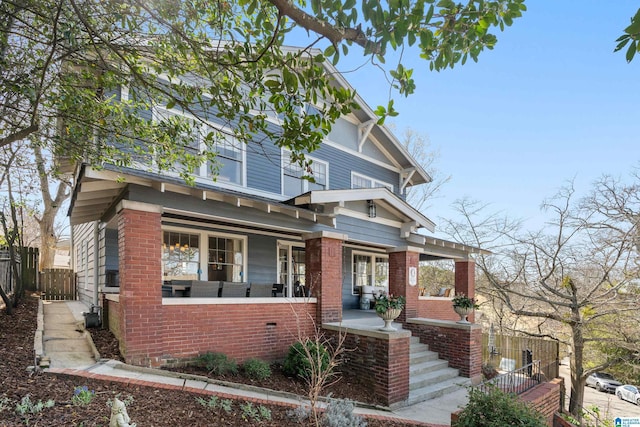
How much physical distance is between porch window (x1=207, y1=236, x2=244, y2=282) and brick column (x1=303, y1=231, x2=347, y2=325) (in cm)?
231

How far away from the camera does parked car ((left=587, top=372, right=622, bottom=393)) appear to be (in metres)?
22.1

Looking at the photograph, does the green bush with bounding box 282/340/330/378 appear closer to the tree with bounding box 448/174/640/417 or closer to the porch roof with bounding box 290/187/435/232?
the porch roof with bounding box 290/187/435/232

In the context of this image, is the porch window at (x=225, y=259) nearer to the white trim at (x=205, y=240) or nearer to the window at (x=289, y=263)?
the white trim at (x=205, y=240)

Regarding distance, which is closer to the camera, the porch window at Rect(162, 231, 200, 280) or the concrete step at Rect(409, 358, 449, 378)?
the concrete step at Rect(409, 358, 449, 378)

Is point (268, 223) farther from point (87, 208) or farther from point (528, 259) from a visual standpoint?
point (528, 259)

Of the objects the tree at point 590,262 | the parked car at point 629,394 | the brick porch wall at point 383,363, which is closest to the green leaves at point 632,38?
the brick porch wall at point 383,363

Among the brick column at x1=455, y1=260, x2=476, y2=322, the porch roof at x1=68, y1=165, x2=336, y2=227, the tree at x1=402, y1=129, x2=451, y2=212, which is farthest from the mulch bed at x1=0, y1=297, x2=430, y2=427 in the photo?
the tree at x1=402, y1=129, x2=451, y2=212

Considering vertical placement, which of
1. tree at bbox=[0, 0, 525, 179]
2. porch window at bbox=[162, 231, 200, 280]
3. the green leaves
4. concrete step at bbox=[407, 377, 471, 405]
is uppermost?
tree at bbox=[0, 0, 525, 179]

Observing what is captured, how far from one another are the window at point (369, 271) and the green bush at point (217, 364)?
8.02 meters

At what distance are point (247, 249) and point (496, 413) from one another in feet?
23.7

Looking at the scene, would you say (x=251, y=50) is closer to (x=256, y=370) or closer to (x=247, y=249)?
(x=256, y=370)

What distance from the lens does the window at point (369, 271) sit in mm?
14430

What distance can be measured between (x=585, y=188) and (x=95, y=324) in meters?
15.9

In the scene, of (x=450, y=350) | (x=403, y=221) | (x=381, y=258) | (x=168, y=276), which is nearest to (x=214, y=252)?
(x=168, y=276)
